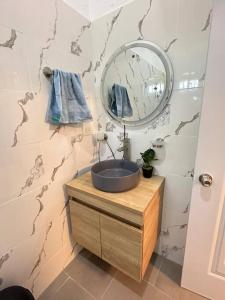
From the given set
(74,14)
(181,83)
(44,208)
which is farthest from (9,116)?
(181,83)

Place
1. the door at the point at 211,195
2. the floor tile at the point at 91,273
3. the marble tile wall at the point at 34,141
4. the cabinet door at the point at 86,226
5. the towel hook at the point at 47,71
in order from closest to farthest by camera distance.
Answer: the door at the point at 211,195
the marble tile wall at the point at 34,141
the towel hook at the point at 47,71
the cabinet door at the point at 86,226
the floor tile at the point at 91,273

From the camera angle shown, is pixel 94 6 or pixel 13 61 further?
pixel 94 6

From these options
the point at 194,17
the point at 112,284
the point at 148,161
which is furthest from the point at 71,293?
the point at 194,17

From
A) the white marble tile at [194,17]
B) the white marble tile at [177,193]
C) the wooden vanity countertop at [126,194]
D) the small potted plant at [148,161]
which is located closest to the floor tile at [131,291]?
the white marble tile at [177,193]

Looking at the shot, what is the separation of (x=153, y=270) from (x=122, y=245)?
0.58 metres

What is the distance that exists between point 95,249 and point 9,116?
106cm

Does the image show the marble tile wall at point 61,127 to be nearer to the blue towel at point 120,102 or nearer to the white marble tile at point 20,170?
the white marble tile at point 20,170

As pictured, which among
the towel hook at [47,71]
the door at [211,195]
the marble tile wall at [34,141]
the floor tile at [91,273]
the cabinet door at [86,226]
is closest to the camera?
the door at [211,195]

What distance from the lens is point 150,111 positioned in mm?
1182

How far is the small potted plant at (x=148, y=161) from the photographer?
120 cm

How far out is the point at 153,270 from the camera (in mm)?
1342

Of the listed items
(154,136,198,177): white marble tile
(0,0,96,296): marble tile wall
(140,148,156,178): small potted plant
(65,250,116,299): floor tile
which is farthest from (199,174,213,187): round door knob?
(65,250,116,299): floor tile

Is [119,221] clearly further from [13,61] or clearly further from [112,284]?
[13,61]

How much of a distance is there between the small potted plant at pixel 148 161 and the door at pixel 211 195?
1.10 feet
